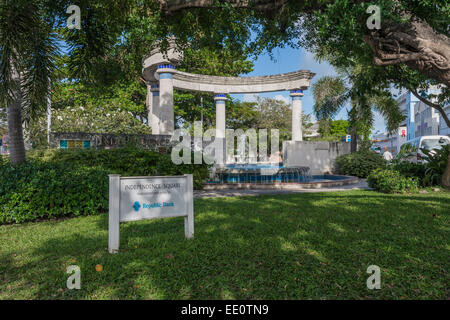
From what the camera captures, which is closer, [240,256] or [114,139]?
[240,256]

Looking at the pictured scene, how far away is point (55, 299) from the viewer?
2.95m

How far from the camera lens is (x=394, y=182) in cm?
1015

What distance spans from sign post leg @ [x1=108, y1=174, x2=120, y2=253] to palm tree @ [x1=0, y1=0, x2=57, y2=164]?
3724mm

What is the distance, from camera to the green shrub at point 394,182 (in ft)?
33.1

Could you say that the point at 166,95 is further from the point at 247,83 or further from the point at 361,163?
the point at 361,163

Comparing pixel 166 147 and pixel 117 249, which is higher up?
pixel 166 147

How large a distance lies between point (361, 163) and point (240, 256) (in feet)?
49.5

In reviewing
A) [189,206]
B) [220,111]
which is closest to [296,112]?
[220,111]

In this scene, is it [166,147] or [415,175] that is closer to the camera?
[415,175]

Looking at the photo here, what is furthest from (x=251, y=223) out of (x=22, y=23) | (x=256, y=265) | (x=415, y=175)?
(x=415, y=175)

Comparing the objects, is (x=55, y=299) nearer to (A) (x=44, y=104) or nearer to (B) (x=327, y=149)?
(A) (x=44, y=104)

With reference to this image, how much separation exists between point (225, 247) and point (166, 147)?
1131cm

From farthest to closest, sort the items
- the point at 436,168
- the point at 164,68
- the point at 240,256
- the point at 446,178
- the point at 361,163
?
1. the point at 361,163
2. the point at 164,68
3. the point at 436,168
4. the point at 446,178
5. the point at 240,256
